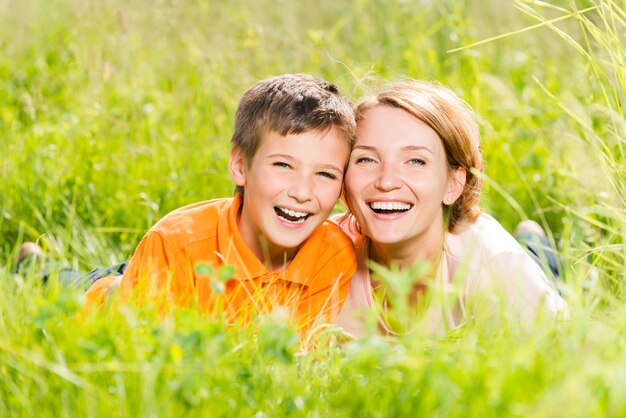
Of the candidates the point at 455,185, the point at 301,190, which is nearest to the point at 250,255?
the point at 301,190

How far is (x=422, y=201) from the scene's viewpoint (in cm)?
295

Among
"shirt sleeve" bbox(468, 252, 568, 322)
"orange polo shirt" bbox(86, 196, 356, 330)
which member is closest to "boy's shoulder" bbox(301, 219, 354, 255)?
"orange polo shirt" bbox(86, 196, 356, 330)

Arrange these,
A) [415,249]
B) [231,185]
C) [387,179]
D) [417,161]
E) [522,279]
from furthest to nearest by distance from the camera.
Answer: [231,185] → [415,249] → [417,161] → [387,179] → [522,279]

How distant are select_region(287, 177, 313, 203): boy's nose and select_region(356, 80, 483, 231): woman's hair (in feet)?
1.21

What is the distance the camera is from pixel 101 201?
12.7ft

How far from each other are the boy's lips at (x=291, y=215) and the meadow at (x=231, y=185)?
2.08 ft

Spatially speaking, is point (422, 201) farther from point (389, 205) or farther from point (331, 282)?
point (331, 282)

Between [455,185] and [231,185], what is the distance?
119cm

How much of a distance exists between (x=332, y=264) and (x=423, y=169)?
445 mm

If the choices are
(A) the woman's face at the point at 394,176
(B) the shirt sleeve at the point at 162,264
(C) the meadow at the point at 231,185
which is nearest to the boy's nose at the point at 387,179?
(A) the woman's face at the point at 394,176

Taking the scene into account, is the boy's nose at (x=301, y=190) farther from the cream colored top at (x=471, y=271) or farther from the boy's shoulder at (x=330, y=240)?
the cream colored top at (x=471, y=271)

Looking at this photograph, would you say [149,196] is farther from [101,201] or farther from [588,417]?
[588,417]

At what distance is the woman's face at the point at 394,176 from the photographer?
2.90 m

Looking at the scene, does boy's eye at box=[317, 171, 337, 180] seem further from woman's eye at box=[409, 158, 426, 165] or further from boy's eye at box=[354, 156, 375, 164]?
woman's eye at box=[409, 158, 426, 165]
